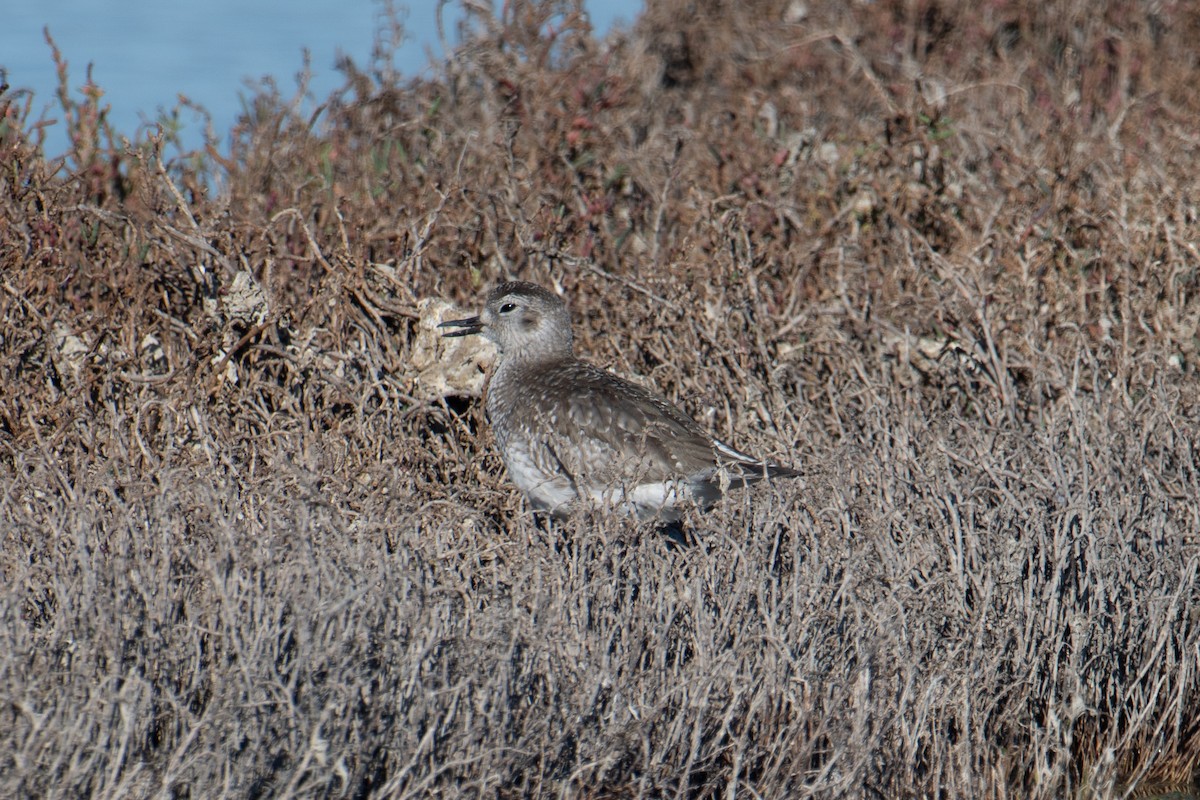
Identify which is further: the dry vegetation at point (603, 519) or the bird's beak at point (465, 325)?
the bird's beak at point (465, 325)

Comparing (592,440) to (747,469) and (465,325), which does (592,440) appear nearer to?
(747,469)

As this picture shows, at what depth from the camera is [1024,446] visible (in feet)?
15.7

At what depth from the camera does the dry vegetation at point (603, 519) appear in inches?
128

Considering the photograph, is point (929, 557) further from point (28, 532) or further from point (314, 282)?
point (314, 282)

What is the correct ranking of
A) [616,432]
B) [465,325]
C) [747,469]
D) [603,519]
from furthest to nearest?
[465,325] < [616,432] < [747,469] < [603,519]

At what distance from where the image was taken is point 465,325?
18.6ft

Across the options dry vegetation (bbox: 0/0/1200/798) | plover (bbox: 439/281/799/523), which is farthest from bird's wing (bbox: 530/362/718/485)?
dry vegetation (bbox: 0/0/1200/798)

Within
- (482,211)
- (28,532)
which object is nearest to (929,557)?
(28,532)

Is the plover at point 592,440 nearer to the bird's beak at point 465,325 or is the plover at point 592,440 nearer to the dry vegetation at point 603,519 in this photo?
the bird's beak at point 465,325

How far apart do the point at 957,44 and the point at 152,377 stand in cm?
791

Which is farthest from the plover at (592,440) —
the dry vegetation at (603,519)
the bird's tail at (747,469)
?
the dry vegetation at (603,519)

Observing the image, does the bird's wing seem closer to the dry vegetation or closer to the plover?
the plover

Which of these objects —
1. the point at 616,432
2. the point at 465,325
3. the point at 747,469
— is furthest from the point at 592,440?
the point at 465,325

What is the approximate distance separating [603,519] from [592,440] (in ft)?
3.12
